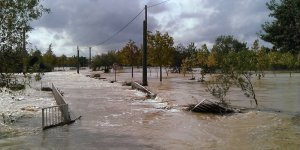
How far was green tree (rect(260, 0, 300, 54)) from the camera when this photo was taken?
15.3 metres

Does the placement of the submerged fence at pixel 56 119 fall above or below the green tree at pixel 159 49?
below

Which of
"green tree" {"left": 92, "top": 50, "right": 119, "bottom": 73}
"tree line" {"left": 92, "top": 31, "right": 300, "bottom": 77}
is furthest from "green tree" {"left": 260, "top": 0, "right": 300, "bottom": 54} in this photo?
"green tree" {"left": 92, "top": 50, "right": 119, "bottom": 73}

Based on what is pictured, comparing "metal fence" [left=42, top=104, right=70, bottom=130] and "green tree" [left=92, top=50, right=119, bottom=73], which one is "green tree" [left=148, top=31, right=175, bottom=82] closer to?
"metal fence" [left=42, top=104, right=70, bottom=130]

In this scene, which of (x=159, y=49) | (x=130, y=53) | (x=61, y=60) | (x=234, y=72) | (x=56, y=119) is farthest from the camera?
(x=61, y=60)

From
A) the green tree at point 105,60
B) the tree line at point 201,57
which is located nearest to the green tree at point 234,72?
the tree line at point 201,57

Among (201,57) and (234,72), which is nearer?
(234,72)

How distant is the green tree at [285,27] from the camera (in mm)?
15320

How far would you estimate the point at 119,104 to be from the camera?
27500 millimetres

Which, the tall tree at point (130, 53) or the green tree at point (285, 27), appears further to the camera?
the tall tree at point (130, 53)

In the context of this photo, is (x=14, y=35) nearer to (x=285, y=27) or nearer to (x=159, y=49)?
(x=285, y=27)

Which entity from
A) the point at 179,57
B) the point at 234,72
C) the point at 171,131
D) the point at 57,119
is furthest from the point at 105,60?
the point at 171,131

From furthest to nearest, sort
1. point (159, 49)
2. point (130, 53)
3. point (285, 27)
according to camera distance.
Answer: point (130, 53), point (159, 49), point (285, 27)

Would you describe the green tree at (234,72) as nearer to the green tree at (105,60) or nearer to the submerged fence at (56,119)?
the submerged fence at (56,119)

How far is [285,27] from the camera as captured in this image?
16.0 metres
